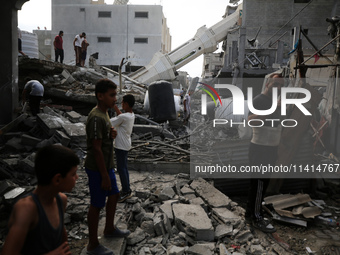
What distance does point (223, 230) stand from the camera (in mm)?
3760

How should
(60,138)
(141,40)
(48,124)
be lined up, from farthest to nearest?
(141,40), (48,124), (60,138)

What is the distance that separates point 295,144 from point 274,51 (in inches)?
503

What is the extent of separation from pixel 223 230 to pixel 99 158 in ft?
6.80

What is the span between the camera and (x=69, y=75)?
43.3 feet

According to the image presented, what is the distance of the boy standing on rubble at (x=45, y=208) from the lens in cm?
141

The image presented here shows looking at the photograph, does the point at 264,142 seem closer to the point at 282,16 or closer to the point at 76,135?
the point at 76,135

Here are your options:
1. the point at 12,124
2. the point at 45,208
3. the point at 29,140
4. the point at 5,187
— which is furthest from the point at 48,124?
the point at 45,208

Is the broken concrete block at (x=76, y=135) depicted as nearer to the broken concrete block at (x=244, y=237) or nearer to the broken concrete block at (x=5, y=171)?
the broken concrete block at (x=5, y=171)

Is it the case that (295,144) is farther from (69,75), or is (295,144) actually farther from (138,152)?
(69,75)

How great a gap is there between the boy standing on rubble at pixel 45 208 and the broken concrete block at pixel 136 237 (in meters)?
1.85

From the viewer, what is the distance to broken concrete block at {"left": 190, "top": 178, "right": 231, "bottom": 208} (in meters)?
4.46

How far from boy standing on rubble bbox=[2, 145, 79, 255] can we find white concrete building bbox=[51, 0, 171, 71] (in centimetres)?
3100

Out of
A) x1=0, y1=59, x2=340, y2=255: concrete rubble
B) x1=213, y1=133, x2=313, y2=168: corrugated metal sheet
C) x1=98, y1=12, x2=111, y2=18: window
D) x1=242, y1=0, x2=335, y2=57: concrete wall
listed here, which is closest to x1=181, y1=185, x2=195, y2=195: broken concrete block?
x1=0, y1=59, x2=340, y2=255: concrete rubble

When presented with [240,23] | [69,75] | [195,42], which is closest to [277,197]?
[69,75]
